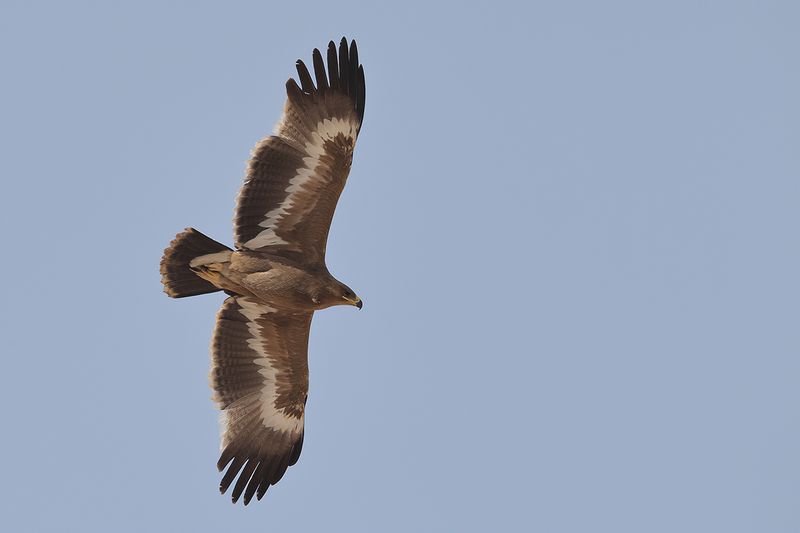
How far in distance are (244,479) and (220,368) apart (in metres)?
1.17

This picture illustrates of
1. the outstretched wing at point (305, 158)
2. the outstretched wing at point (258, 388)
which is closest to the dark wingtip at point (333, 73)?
the outstretched wing at point (305, 158)

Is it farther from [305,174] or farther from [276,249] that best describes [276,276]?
[305,174]

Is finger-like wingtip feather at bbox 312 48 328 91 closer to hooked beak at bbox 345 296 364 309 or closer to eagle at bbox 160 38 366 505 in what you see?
eagle at bbox 160 38 366 505

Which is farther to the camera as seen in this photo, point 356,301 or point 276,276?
point 356,301

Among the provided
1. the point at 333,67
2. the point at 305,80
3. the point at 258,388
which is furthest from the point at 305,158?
the point at 258,388

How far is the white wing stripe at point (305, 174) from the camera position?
41.6ft

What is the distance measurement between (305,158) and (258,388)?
2588 millimetres

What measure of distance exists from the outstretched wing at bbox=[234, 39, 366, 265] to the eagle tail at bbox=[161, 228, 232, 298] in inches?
12.8

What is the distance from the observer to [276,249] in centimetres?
1294

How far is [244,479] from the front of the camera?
1334 centimetres

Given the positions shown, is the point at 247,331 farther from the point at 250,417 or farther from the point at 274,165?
the point at 274,165

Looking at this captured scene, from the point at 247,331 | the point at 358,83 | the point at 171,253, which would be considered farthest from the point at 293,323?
the point at 358,83

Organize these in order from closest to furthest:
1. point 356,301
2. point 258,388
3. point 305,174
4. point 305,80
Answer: point 305,80 < point 305,174 < point 356,301 < point 258,388

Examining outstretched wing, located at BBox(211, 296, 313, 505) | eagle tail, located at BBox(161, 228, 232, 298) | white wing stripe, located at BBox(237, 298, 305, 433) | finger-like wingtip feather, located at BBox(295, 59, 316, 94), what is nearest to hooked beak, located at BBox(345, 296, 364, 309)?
outstretched wing, located at BBox(211, 296, 313, 505)
